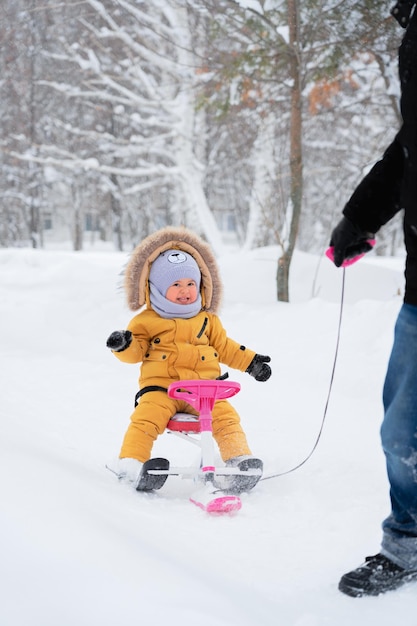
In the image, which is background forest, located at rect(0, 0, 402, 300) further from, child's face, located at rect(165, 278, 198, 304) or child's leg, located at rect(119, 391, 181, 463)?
child's leg, located at rect(119, 391, 181, 463)

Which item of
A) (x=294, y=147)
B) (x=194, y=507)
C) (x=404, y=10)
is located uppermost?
(x=294, y=147)

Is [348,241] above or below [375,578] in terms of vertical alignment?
above

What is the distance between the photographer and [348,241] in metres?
2.15

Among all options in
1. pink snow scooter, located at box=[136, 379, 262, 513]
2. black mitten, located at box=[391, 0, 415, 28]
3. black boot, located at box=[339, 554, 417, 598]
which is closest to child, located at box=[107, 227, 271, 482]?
pink snow scooter, located at box=[136, 379, 262, 513]

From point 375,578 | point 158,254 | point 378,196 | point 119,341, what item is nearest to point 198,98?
point 158,254

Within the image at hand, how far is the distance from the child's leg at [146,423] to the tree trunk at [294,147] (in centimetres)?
490

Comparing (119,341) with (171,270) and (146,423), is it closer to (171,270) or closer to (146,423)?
(146,423)

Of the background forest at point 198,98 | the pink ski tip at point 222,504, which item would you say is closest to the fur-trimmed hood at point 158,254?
the pink ski tip at point 222,504

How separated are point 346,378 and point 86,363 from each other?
2437 millimetres

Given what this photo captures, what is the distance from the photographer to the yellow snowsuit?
3.28m

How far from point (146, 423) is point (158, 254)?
100cm

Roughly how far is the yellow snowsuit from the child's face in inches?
4.3

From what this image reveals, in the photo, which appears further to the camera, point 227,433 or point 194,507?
point 227,433

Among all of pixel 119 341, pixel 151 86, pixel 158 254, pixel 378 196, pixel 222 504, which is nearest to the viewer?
pixel 378 196
